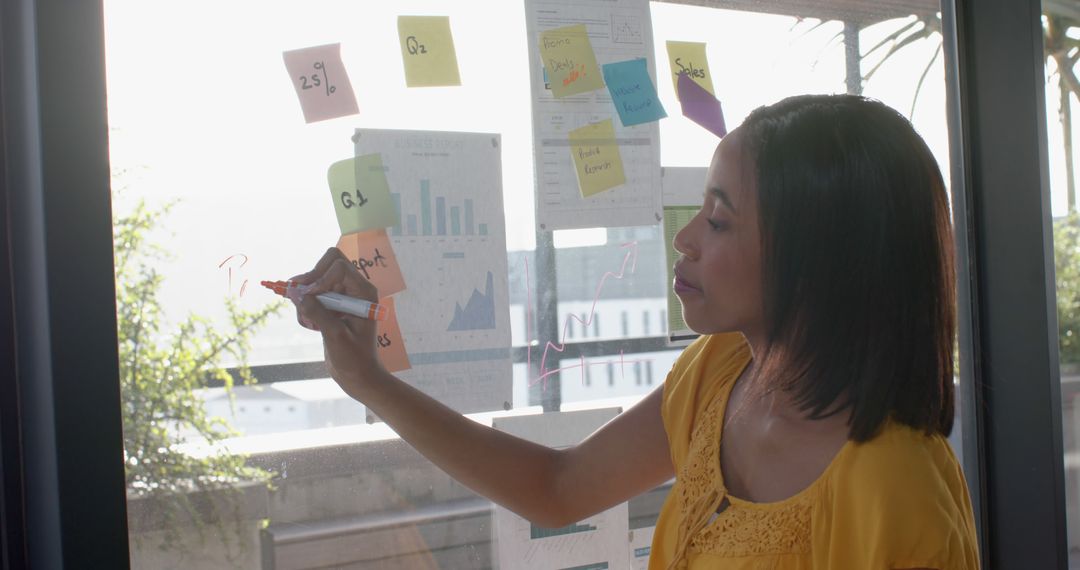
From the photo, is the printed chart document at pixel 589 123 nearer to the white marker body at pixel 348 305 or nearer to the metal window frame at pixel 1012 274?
the white marker body at pixel 348 305

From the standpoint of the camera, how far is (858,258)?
2.95ft

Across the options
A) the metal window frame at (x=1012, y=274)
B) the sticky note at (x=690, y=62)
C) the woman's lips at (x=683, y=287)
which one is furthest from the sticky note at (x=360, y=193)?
the metal window frame at (x=1012, y=274)

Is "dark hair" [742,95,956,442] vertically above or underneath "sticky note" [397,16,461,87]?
underneath

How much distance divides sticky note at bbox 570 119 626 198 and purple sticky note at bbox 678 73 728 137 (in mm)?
127

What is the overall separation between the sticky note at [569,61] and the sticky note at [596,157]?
53 millimetres

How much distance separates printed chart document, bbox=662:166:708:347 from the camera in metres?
1.26

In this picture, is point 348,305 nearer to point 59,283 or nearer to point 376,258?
point 376,258

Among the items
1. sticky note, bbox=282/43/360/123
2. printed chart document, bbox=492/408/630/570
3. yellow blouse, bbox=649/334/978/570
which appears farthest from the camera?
printed chart document, bbox=492/408/630/570

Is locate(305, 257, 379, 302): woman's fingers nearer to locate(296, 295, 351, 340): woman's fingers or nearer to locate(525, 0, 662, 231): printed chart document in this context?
locate(296, 295, 351, 340): woman's fingers

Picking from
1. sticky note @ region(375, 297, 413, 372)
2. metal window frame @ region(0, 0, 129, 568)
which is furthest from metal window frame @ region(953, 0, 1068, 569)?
metal window frame @ region(0, 0, 129, 568)

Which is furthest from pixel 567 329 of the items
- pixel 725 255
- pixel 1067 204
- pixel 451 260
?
pixel 1067 204

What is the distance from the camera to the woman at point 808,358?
2.79ft

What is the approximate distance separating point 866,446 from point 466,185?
1.81ft

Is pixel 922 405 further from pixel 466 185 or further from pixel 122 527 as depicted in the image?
pixel 122 527
